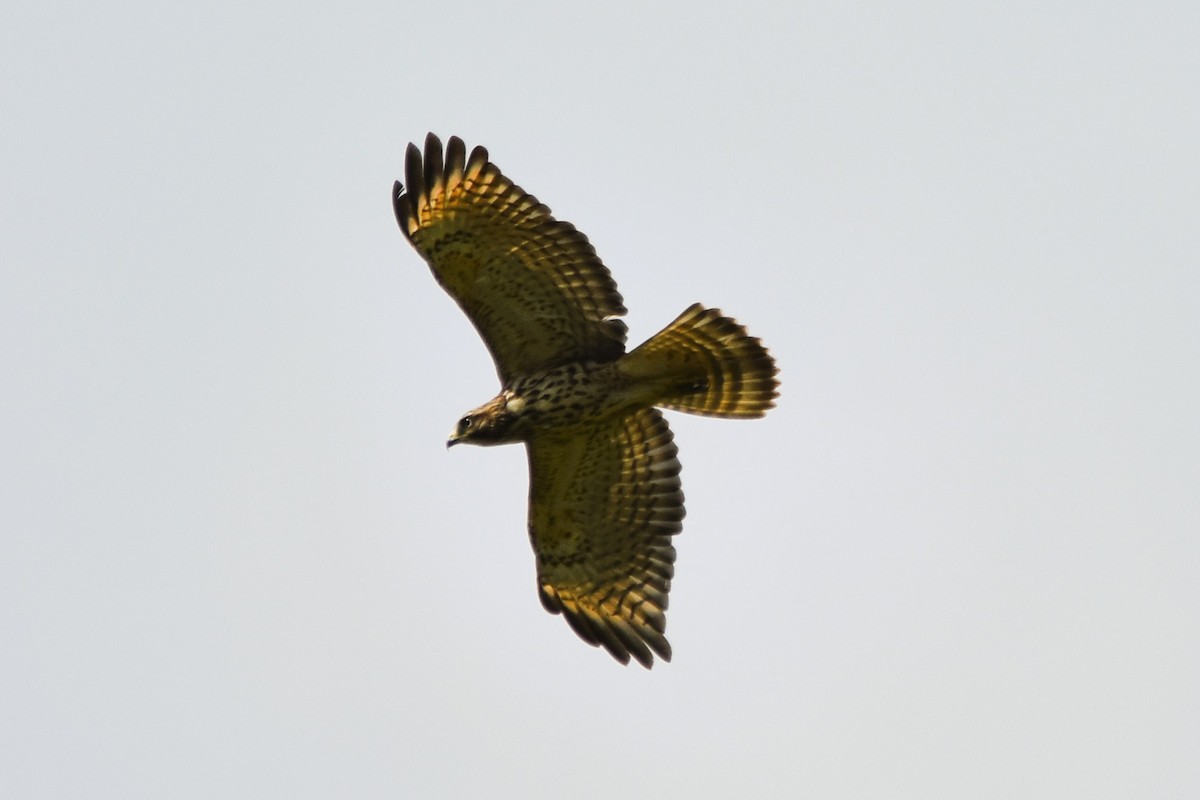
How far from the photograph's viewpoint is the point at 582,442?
50.4 feet

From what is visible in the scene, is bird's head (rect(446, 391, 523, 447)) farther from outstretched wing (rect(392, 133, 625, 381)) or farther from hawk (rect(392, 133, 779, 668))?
outstretched wing (rect(392, 133, 625, 381))

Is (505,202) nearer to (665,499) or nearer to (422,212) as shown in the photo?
(422,212)

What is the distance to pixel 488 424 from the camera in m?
14.8

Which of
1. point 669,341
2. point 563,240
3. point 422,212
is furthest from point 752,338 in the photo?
point 422,212

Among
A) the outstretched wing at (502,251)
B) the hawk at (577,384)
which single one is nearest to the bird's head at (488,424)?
the hawk at (577,384)

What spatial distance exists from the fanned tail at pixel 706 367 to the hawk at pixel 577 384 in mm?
10

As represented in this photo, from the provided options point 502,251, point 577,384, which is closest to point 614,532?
point 577,384

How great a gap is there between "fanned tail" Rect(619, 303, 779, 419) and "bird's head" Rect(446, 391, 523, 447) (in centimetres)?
84

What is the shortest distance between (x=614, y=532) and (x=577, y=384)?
1.43 meters

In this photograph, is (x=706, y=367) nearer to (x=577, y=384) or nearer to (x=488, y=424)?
(x=577, y=384)

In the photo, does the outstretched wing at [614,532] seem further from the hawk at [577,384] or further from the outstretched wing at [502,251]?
the outstretched wing at [502,251]

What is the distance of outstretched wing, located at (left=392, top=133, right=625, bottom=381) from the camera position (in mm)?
14625

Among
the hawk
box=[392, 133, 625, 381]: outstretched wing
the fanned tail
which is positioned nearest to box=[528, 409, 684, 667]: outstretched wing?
the hawk

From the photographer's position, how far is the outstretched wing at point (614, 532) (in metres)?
15.6
